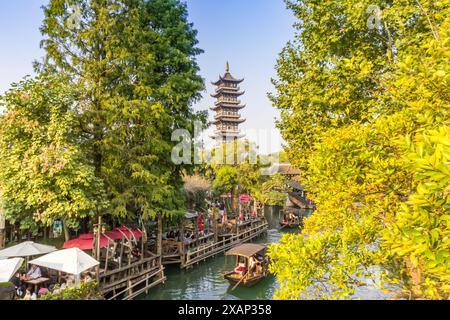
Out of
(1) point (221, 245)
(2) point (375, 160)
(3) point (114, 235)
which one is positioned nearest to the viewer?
(2) point (375, 160)

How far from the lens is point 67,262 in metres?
9.39

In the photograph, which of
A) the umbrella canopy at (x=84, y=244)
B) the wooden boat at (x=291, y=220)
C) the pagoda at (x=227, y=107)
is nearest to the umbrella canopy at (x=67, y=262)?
the umbrella canopy at (x=84, y=244)

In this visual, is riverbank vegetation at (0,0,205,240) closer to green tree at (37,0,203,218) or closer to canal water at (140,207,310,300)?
green tree at (37,0,203,218)

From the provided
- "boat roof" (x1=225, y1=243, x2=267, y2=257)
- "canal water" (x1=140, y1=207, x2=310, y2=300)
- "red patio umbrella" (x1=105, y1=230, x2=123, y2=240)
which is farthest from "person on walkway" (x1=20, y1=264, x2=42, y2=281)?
"boat roof" (x1=225, y1=243, x2=267, y2=257)

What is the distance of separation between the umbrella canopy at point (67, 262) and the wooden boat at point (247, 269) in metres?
7.51

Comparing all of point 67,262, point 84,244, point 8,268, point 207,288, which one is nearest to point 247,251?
point 207,288

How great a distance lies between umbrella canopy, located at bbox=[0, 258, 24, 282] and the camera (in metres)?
9.11

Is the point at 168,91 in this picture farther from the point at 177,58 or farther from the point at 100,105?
the point at 100,105

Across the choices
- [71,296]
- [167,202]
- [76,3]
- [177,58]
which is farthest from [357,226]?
[76,3]

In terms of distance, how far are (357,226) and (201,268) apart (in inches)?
595

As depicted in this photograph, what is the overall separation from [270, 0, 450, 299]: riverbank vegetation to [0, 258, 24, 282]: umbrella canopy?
9.34m

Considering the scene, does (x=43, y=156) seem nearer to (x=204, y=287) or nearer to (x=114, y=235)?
(x=114, y=235)

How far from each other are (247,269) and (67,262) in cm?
896
